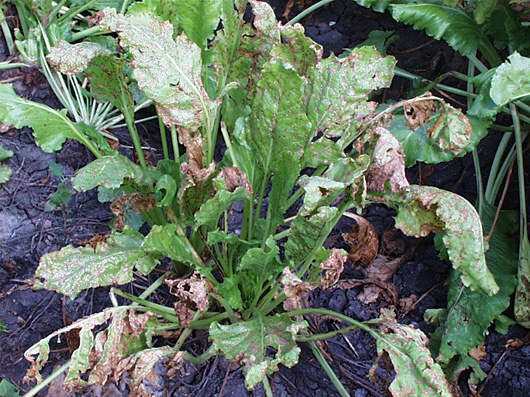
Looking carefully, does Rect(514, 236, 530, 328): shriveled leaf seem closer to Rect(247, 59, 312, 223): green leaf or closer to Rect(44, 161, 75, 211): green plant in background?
Rect(247, 59, 312, 223): green leaf

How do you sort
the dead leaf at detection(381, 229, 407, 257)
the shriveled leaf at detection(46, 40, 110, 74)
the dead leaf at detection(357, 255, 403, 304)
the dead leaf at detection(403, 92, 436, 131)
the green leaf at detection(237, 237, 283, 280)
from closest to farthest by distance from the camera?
the green leaf at detection(237, 237, 283, 280)
the shriveled leaf at detection(46, 40, 110, 74)
the dead leaf at detection(403, 92, 436, 131)
the dead leaf at detection(357, 255, 403, 304)
the dead leaf at detection(381, 229, 407, 257)

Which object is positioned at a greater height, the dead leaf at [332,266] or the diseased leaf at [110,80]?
the diseased leaf at [110,80]

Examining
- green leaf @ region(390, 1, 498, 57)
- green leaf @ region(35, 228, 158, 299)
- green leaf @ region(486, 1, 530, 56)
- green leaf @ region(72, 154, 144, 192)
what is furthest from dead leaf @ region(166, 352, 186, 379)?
green leaf @ region(486, 1, 530, 56)

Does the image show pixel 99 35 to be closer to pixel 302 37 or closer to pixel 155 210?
pixel 155 210

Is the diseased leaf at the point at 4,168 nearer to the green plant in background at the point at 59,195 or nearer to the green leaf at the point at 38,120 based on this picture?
the green plant in background at the point at 59,195

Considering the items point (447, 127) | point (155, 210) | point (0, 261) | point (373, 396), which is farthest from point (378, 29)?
point (0, 261)

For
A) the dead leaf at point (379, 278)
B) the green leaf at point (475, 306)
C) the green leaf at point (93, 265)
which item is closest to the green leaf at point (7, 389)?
the green leaf at point (93, 265)
